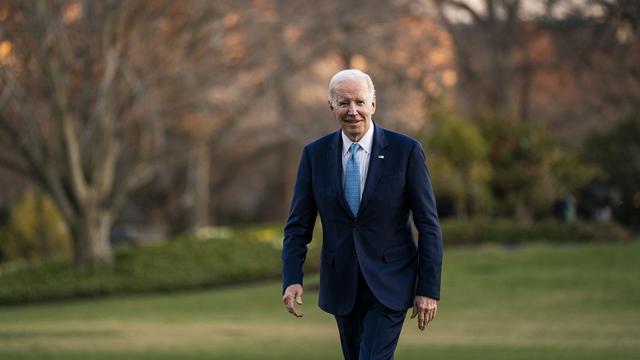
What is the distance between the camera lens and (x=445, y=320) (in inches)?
741

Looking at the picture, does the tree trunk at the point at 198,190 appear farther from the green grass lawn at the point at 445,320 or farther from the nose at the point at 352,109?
the nose at the point at 352,109

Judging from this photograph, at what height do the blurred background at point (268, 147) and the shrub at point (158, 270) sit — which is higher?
the blurred background at point (268, 147)

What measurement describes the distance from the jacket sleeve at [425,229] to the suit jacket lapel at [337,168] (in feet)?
1.03

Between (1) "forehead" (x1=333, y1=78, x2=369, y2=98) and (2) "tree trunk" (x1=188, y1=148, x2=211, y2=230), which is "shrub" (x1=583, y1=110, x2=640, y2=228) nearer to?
(2) "tree trunk" (x1=188, y1=148, x2=211, y2=230)

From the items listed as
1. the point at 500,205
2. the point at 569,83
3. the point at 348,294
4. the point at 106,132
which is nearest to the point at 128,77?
the point at 106,132

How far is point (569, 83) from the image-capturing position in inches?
1705

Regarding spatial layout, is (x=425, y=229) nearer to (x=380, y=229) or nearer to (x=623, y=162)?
(x=380, y=229)

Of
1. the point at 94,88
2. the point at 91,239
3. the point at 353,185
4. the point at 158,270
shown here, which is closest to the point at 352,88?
the point at 353,185

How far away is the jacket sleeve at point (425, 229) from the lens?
239 inches

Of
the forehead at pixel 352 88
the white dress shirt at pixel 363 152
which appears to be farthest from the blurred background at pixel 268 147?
the forehead at pixel 352 88

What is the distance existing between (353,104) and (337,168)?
→ 1.13 feet

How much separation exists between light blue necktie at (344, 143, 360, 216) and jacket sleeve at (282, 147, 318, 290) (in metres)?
0.22

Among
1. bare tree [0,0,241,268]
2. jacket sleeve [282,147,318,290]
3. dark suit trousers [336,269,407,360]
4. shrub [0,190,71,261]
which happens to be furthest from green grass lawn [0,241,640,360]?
shrub [0,190,71,261]

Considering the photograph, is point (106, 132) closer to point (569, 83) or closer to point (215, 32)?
point (215, 32)
